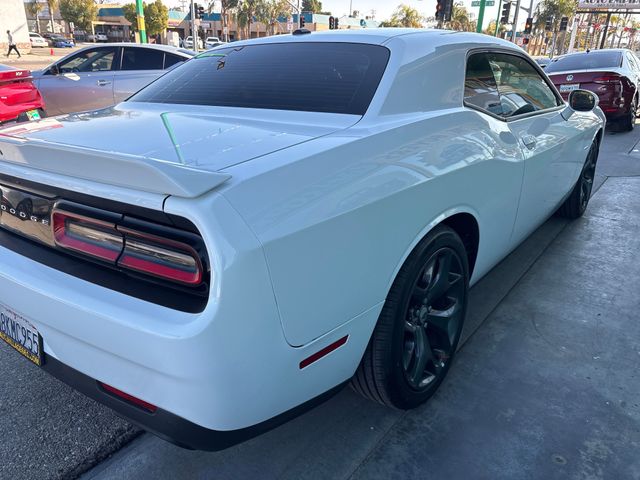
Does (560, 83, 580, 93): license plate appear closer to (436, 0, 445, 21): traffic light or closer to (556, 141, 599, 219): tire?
(556, 141, 599, 219): tire

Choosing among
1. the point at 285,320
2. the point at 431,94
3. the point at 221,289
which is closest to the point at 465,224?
the point at 431,94

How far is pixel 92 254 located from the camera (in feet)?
5.30

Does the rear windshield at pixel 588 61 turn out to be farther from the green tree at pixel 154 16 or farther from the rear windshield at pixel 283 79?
the green tree at pixel 154 16

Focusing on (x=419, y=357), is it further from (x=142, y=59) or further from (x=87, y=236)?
(x=142, y=59)

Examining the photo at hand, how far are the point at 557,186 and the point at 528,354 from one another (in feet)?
4.78

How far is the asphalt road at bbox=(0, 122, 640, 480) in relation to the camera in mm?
2002

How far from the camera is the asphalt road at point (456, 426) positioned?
2.00m

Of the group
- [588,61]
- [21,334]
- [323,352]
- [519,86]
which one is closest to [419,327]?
[323,352]

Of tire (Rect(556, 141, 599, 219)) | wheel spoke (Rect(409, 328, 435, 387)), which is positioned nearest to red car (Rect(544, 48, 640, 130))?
tire (Rect(556, 141, 599, 219))

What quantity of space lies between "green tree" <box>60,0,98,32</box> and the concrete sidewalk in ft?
271

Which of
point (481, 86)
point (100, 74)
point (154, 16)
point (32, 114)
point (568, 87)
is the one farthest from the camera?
point (154, 16)

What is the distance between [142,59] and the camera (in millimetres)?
7832

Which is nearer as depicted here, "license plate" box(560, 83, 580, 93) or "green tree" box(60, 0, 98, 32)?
"license plate" box(560, 83, 580, 93)

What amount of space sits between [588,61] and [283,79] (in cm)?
947
